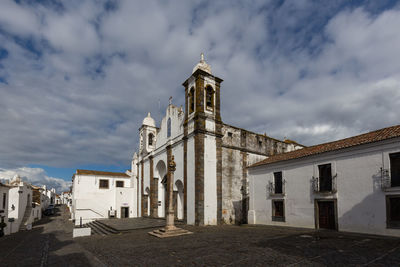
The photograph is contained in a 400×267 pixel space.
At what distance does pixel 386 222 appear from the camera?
12.3 meters

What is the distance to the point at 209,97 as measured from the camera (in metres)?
21.2

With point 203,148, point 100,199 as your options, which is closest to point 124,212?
point 100,199

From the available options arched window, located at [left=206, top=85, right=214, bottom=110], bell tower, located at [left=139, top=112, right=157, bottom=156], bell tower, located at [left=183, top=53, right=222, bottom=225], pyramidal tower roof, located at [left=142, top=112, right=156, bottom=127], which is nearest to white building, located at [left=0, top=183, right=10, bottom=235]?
bell tower, located at [left=139, top=112, right=157, bottom=156]

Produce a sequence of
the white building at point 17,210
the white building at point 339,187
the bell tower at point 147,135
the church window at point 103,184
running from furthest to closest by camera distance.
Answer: the church window at point 103,184 → the bell tower at point 147,135 → the white building at point 17,210 → the white building at point 339,187

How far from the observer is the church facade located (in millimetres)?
19047

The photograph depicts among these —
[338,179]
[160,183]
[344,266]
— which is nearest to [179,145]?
[160,183]

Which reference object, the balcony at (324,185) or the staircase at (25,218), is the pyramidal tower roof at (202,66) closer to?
the balcony at (324,185)

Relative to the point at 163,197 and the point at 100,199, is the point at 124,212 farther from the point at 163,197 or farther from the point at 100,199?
the point at 163,197

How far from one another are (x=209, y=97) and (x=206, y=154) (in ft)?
16.5

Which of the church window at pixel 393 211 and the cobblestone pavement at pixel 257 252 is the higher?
A: the church window at pixel 393 211

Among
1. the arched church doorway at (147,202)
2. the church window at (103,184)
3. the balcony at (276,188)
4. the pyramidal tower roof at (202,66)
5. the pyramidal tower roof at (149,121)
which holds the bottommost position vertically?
the arched church doorway at (147,202)

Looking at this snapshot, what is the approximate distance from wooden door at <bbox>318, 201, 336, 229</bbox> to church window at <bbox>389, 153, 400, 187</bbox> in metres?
3.57

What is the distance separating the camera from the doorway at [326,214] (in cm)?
1482

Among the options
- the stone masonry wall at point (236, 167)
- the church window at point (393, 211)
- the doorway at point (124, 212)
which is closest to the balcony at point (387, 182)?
the church window at point (393, 211)
